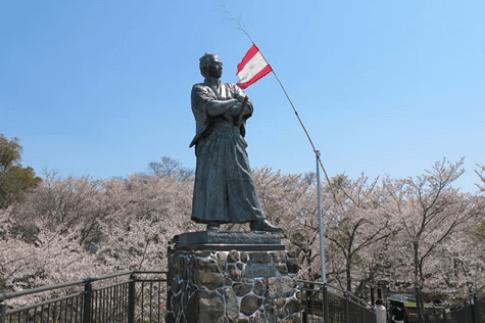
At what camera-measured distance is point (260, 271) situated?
533 cm

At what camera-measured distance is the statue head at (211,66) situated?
246 inches

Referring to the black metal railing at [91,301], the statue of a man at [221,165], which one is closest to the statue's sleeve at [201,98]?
the statue of a man at [221,165]

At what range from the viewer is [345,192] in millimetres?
19156

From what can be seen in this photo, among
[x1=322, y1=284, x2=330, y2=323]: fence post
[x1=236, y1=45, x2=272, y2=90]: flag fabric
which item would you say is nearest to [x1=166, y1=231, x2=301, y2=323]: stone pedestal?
[x1=322, y1=284, x2=330, y2=323]: fence post

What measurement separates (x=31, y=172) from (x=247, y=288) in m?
29.0

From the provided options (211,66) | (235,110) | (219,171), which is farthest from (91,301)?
(211,66)

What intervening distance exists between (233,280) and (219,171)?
1.57 meters

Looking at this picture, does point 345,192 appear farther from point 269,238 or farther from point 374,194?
point 269,238

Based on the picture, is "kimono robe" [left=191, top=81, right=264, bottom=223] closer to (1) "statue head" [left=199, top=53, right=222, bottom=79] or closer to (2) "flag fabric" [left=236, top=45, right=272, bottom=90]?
Result: (1) "statue head" [left=199, top=53, right=222, bottom=79]

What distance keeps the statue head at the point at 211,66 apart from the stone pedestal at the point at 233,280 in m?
2.55

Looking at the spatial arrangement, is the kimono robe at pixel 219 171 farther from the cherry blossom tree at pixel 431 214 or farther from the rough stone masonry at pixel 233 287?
the cherry blossom tree at pixel 431 214

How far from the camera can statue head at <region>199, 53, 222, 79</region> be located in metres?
6.25

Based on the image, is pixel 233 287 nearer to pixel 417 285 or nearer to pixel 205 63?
pixel 205 63

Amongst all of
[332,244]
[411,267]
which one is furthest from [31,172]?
[411,267]
